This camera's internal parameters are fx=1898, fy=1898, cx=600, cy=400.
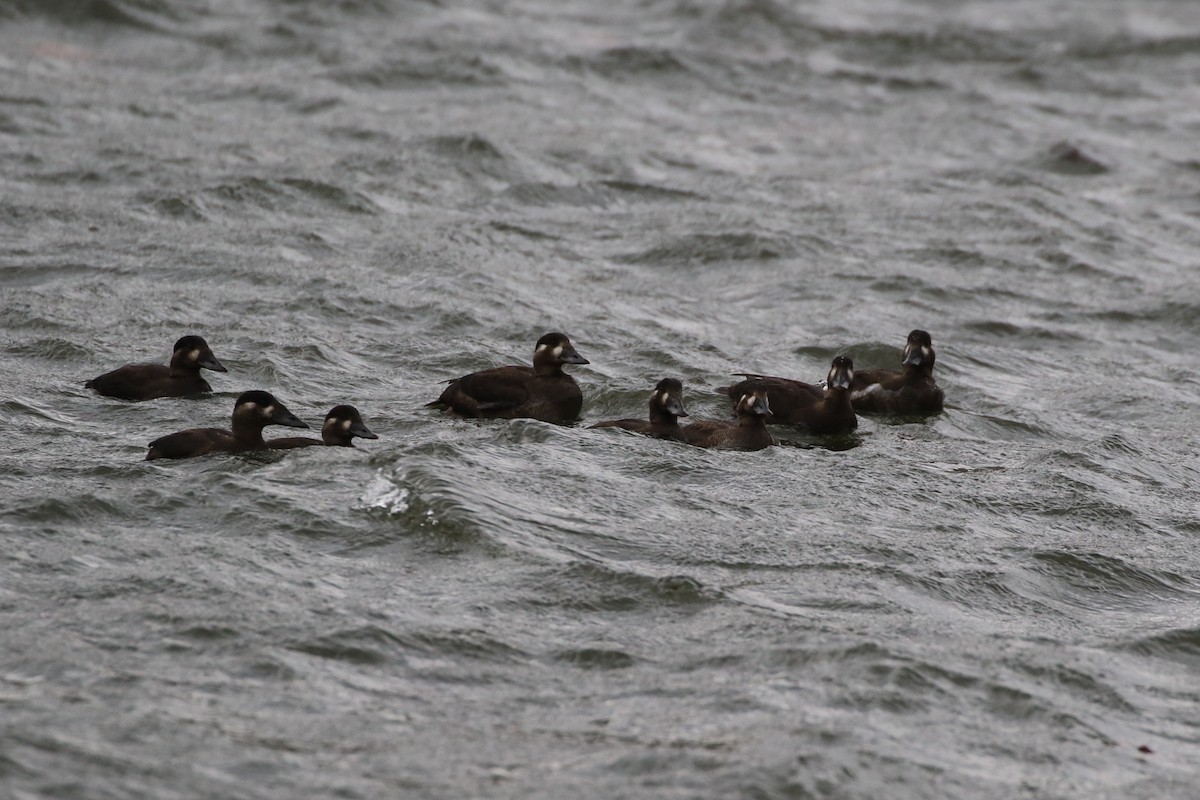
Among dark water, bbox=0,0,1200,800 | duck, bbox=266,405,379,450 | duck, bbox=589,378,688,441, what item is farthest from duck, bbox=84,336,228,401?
duck, bbox=589,378,688,441

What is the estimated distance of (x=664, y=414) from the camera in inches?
465

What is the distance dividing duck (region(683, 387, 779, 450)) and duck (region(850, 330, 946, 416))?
1.57 meters

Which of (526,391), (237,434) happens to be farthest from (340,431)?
(526,391)

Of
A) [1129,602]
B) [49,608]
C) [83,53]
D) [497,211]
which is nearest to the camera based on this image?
[49,608]

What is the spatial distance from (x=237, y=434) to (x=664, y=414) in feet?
8.72

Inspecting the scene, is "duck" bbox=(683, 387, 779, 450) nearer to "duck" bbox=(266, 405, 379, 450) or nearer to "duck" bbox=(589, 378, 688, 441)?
"duck" bbox=(589, 378, 688, 441)

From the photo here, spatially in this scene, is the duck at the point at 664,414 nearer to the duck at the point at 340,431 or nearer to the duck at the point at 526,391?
the duck at the point at 526,391

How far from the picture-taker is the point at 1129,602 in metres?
10.1

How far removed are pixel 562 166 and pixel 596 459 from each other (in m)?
9.08

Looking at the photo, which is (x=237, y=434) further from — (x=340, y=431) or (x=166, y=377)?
(x=166, y=377)

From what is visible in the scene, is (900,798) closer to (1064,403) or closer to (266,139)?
(1064,403)

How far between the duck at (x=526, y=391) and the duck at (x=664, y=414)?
0.50m

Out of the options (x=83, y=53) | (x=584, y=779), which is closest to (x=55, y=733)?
(x=584, y=779)

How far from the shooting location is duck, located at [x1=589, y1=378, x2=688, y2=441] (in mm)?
11742
